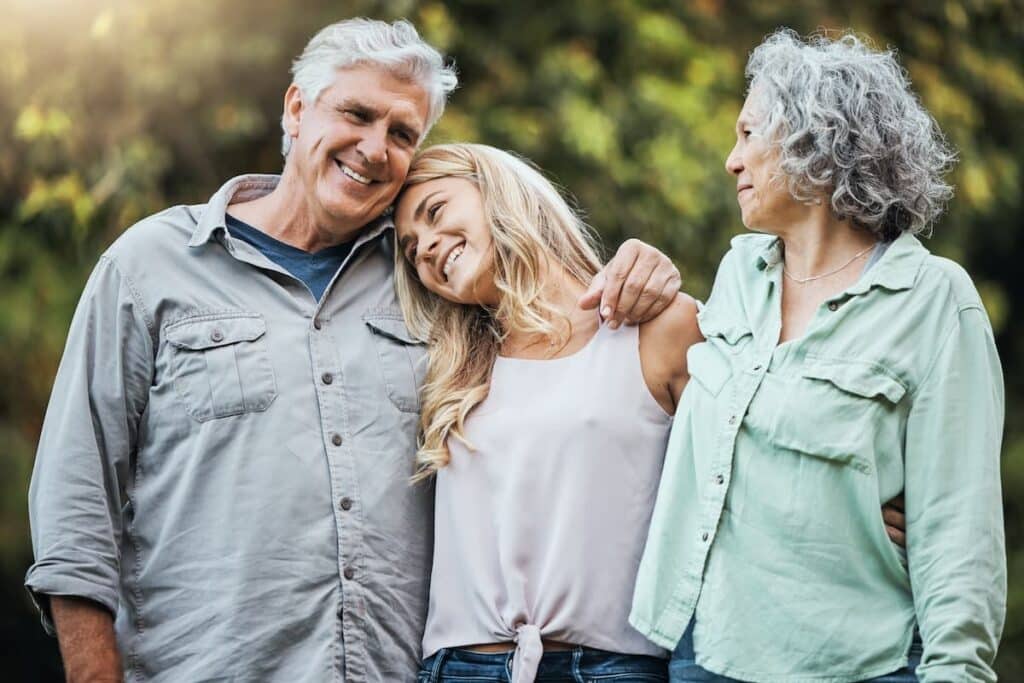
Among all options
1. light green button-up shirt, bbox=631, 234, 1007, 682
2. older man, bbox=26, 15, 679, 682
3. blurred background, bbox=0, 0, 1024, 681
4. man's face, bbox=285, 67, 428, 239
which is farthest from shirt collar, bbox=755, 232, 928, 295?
blurred background, bbox=0, 0, 1024, 681

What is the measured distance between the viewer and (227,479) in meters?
2.65

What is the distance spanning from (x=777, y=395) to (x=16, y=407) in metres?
3.51

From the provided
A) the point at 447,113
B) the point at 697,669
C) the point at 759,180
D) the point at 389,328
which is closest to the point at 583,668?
the point at 697,669

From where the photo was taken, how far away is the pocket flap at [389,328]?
2869mm

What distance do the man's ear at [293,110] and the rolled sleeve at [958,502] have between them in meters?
1.43

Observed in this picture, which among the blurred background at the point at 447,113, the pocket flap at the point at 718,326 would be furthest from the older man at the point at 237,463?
the blurred background at the point at 447,113

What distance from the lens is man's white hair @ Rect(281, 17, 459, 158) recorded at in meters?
2.91

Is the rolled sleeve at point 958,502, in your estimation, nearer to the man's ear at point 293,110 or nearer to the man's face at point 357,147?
the man's face at point 357,147

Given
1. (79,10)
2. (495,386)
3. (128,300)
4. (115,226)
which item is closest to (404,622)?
(495,386)

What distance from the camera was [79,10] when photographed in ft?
16.3

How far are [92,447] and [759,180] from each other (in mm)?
1289

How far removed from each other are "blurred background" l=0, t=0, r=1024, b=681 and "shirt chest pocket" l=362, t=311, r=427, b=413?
2.25 m

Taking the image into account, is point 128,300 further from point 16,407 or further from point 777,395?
point 16,407

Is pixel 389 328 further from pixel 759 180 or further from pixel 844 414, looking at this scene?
pixel 844 414
